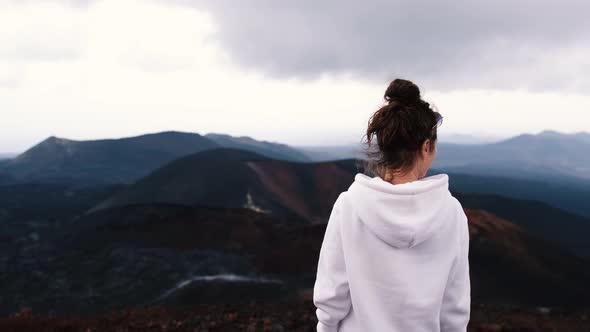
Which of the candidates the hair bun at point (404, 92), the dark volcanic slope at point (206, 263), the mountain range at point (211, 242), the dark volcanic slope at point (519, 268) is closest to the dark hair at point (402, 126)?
the hair bun at point (404, 92)

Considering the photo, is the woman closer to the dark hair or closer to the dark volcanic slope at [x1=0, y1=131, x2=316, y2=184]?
the dark hair

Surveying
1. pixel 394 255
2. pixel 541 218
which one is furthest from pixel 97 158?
pixel 394 255

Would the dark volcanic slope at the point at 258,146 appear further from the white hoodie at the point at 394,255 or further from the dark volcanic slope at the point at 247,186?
the white hoodie at the point at 394,255

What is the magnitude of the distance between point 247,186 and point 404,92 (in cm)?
3844

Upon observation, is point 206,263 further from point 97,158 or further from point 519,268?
point 97,158

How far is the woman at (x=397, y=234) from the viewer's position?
201 centimetres

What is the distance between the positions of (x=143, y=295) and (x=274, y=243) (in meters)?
8.52

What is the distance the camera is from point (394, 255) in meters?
2.09

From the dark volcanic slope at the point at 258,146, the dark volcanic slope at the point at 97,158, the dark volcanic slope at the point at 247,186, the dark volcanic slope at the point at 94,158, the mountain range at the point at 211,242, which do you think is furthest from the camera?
the dark volcanic slope at the point at 258,146

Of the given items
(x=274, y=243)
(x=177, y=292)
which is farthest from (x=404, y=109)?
(x=274, y=243)

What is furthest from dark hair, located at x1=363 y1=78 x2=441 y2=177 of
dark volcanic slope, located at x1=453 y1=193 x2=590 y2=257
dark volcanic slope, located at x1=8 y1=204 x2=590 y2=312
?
dark volcanic slope, located at x1=453 y1=193 x2=590 y2=257

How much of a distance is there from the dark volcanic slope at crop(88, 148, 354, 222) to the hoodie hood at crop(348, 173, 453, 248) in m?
33.7

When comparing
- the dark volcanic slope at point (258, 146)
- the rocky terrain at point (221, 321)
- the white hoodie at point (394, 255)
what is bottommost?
the rocky terrain at point (221, 321)

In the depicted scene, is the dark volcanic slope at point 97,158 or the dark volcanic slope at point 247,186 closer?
the dark volcanic slope at point 247,186
